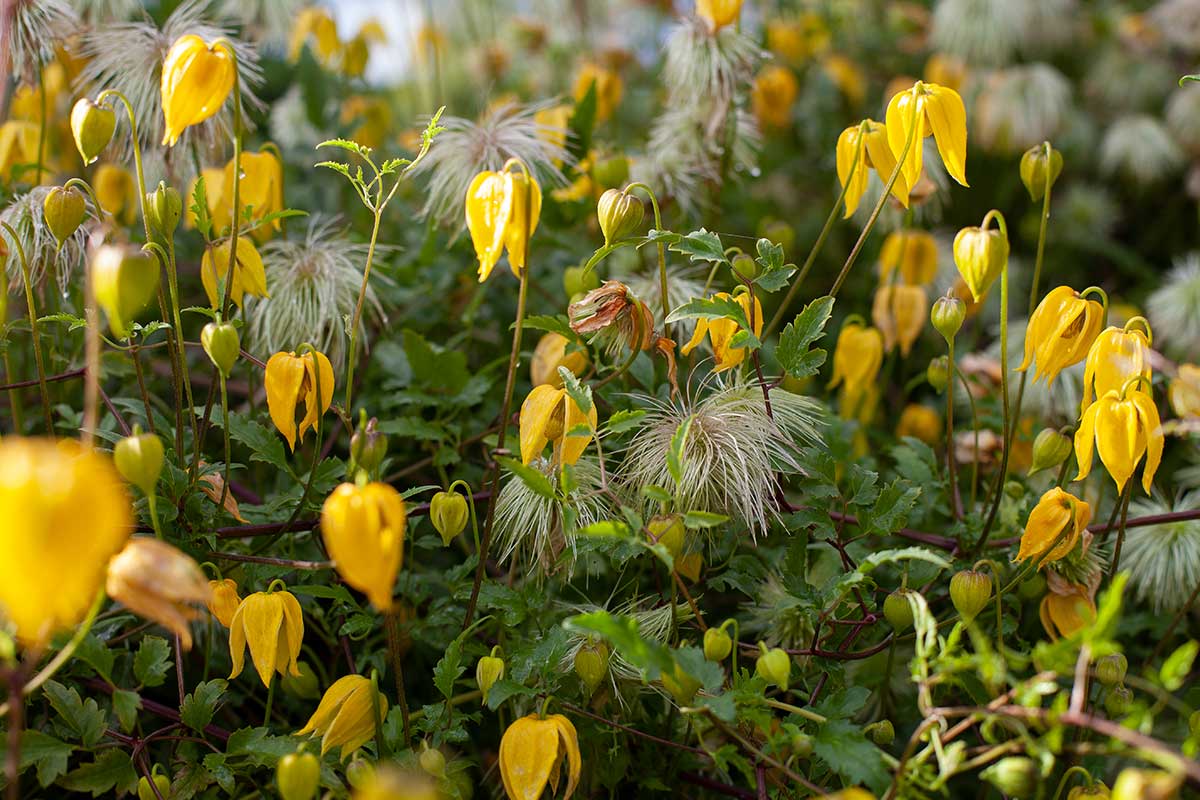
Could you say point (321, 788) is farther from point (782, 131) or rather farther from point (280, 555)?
point (782, 131)

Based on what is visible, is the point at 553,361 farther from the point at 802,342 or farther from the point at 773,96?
the point at 773,96

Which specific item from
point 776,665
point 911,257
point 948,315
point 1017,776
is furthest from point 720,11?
point 1017,776

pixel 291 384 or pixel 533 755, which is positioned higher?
pixel 291 384

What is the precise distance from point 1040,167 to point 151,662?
1089 mm

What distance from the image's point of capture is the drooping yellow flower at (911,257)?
1588 mm

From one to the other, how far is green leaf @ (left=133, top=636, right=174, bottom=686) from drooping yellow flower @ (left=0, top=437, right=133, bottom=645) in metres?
0.39

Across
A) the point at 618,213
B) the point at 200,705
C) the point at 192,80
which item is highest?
the point at 192,80

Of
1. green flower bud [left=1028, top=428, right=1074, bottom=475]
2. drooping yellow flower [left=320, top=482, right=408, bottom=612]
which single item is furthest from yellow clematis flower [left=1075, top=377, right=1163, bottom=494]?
drooping yellow flower [left=320, top=482, right=408, bottom=612]

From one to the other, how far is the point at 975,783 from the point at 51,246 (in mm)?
1372

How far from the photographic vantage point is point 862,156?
1.17 metres

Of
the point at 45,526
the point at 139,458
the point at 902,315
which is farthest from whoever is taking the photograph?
the point at 902,315

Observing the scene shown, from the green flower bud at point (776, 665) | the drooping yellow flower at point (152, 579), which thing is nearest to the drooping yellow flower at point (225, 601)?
the drooping yellow flower at point (152, 579)

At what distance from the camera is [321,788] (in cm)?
100

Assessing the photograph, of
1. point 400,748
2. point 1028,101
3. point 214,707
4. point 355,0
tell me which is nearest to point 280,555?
point 214,707
